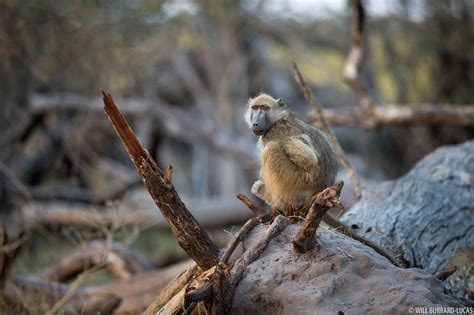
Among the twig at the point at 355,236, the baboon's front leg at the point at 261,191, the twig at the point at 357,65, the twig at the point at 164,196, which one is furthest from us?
the twig at the point at 357,65

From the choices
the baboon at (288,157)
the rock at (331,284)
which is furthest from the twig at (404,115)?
the rock at (331,284)

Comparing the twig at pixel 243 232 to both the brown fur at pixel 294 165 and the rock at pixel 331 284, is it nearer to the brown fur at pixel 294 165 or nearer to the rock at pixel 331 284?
the rock at pixel 331 284

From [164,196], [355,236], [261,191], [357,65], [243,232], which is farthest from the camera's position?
[357,65]

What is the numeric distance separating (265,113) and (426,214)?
183cm

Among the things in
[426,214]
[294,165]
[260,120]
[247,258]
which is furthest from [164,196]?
[426,214]

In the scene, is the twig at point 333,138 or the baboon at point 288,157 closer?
the baboon at point 288,157

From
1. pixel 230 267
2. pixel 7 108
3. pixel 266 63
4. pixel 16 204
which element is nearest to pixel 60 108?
pixel 7 108

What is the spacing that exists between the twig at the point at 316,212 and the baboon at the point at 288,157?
0.81 metres

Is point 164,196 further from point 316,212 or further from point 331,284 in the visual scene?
point 331,284

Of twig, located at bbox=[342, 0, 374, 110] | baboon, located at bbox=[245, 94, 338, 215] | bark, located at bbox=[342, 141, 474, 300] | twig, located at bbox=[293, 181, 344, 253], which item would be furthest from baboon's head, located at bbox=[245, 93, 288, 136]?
twig, located at bbox=[342, 0, 374, 110]

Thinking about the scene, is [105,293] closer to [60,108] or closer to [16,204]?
[16,204]

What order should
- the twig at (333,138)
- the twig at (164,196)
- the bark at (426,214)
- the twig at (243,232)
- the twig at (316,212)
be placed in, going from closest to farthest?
the twig at (316,212)
the twig at (164,196)
the twig at (243,232)
the bark at (426,214)
the twig at (333,138)

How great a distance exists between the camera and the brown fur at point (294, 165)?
4980mm

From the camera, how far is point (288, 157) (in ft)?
16.5
